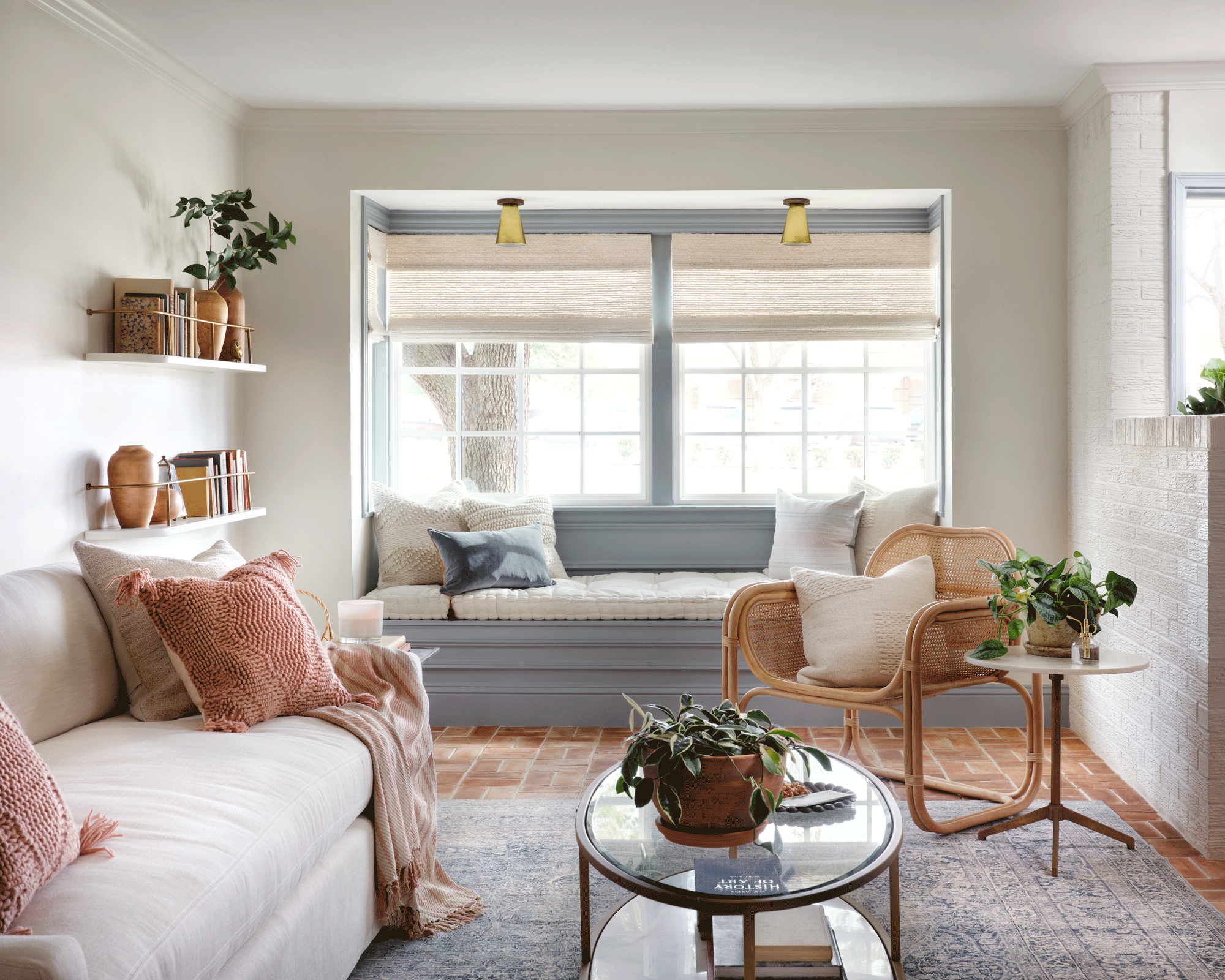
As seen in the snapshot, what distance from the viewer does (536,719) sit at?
414 centimetres

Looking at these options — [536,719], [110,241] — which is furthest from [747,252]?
[110,241]

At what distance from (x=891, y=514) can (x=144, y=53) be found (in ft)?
11.7

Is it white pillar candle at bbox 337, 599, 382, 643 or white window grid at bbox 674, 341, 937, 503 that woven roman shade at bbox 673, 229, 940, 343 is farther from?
white pillar candle at bbox 337, 599, 382, 643

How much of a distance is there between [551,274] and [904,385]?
73.5 inches

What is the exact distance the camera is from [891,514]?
4.44m

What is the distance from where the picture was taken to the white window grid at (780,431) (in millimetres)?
4816

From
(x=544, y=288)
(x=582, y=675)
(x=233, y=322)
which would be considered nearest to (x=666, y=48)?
(x=544, y=288)

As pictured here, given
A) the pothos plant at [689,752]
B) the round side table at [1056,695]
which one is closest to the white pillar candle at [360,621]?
the pothos plant at [689,752]

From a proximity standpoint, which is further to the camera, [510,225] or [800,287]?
[800,287]

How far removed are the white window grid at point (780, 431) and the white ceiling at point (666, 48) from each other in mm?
1275

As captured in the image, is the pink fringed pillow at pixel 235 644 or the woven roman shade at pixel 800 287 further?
the woven roman shade at pixel 800 287

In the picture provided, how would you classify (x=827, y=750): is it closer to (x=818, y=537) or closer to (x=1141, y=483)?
(x=818, y=537)

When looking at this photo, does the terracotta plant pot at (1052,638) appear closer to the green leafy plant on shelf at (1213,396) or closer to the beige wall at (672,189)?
the green leafy plant on shelf at (1213,396)

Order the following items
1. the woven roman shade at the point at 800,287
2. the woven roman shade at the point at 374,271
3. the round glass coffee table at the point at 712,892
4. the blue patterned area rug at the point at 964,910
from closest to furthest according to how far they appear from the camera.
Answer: the round glass coffee table at the point at 712,892 → the blue patterned area rug at the point at 964,910 → the woven roman shade at the point at 374,271 → the woven roman shade at the point at 800,287
